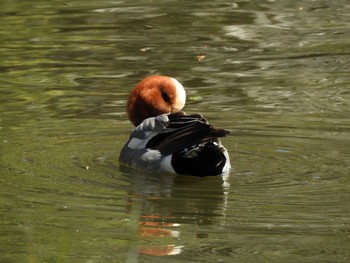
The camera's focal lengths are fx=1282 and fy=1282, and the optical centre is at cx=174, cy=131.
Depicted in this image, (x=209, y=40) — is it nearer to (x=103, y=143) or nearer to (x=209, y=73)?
(x=209, y=73)

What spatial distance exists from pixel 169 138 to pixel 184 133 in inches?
8.7

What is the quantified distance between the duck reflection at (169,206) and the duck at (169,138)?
0.09m

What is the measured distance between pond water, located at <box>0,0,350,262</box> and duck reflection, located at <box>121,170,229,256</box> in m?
0.01

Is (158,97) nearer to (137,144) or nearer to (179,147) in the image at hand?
(137,144)

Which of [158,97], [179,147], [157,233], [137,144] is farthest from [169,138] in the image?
[157,233]

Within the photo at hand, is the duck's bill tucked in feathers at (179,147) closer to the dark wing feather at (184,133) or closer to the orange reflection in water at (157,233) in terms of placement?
the dark wing feather at (184,133)

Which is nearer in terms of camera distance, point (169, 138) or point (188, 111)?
point (169, 138)

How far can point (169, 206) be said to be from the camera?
7938mm

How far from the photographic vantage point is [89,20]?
16.0 m

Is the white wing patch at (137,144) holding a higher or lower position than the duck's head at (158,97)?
lower

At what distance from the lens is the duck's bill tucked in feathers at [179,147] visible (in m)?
8.41

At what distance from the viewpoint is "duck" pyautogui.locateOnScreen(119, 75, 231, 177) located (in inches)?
333

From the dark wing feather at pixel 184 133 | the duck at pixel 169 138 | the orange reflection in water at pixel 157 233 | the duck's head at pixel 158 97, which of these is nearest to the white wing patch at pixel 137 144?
the duck at pixel 169 138

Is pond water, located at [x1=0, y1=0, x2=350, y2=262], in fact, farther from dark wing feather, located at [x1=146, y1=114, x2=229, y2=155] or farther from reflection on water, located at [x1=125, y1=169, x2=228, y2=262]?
dark wing feather, located at [x1=146, y1=114, x2=229, y2=155]
